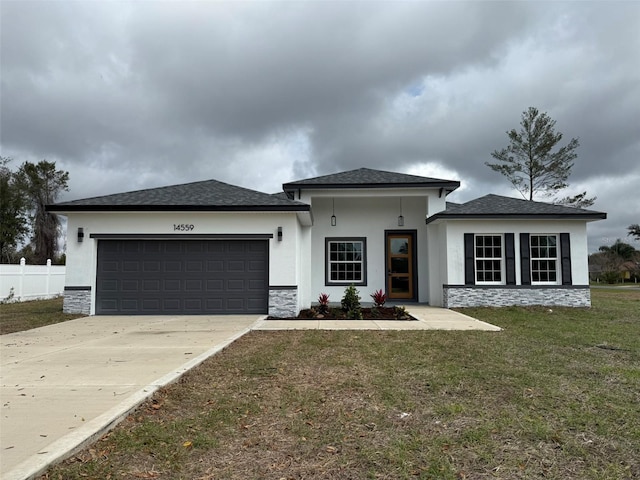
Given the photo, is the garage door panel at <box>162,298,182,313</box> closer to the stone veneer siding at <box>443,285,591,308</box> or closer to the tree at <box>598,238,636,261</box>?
the stone veneer siding at <box>443,285,591,308</box>

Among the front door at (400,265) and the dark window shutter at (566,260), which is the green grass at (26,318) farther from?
the dark window shutter at (566,260)

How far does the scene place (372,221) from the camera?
1542 centimetres

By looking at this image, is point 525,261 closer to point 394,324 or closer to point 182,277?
point 394,324

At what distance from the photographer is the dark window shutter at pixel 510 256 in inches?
527

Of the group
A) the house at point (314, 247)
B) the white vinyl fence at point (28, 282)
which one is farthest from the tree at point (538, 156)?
the white vinyl fence at point (28, 282)

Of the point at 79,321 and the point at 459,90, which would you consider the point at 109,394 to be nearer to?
the point at 79,321

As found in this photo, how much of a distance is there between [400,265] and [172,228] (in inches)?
327

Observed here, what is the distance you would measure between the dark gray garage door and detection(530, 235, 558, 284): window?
902cm

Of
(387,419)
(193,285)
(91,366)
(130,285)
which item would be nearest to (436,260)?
(193,285)

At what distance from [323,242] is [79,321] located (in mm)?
8301

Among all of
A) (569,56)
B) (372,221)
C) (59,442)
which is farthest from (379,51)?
(59,442)

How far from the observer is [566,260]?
1340 cm

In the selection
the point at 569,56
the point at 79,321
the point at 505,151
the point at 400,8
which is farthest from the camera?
the point at 505,151

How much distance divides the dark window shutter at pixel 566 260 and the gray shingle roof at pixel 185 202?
8.70m
